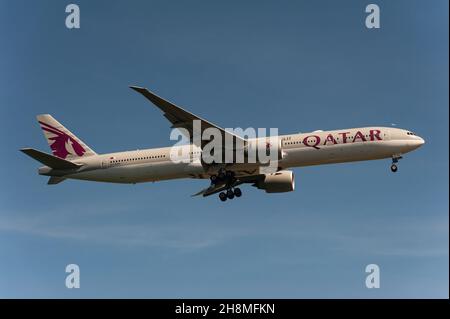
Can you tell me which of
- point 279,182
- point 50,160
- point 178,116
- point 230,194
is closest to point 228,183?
point 230,194

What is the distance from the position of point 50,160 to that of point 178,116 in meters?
12.1

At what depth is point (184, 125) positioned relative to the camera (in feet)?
151

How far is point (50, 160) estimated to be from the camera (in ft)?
168

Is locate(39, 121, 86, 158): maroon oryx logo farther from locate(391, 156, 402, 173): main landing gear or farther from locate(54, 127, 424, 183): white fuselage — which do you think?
locate(391, 156, 402, 173): main landing gear

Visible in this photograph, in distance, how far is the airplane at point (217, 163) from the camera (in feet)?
158

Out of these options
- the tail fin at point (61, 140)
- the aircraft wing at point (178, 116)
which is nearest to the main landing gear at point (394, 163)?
the aircraft wing at point (178, 116)

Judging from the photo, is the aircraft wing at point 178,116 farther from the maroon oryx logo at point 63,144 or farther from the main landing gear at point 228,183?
the maroon oryx logo at point 63,144

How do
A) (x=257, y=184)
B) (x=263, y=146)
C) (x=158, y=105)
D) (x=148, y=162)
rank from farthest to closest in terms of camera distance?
(x=257, y=184) < (x=148, y=162) < (x=263, y=146) < (x=158, y=105)

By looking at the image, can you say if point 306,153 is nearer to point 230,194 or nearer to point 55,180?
point 230,194
